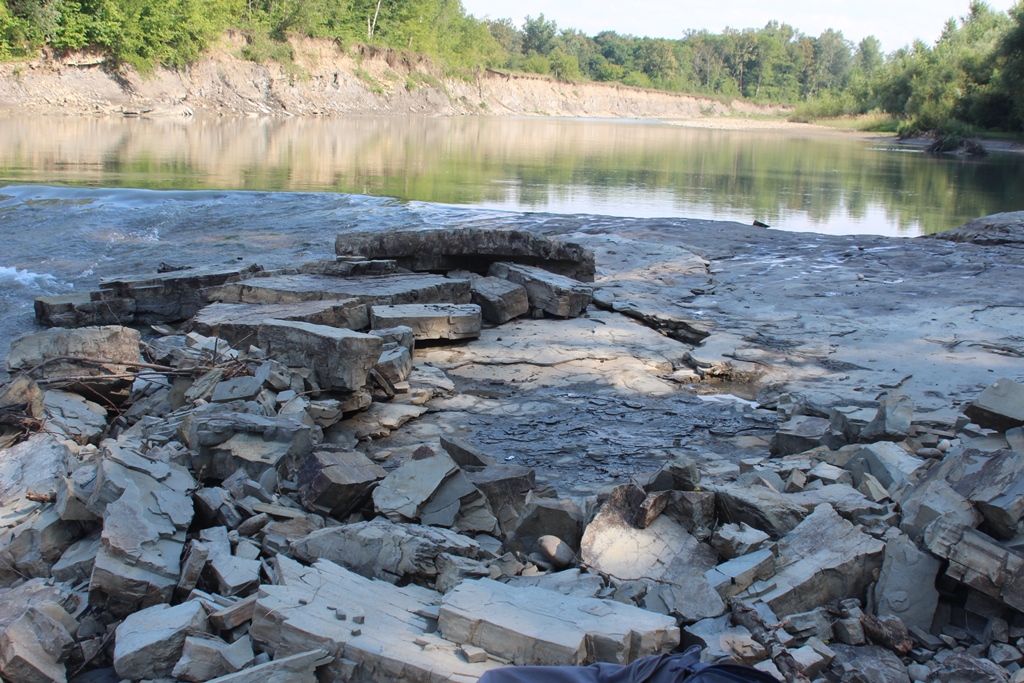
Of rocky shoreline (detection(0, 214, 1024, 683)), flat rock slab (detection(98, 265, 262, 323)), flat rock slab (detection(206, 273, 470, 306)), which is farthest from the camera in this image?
flat rock slab (detection(98, 265, 262, 323))

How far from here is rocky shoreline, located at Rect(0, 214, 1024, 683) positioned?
2254 millimetres

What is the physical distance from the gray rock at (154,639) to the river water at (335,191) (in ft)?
15.0

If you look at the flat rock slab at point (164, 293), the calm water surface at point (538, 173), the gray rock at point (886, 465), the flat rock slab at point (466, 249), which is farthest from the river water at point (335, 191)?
the gray rock at point (886, 465)

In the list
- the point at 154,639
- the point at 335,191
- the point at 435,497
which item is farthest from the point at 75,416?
the point at 335,191

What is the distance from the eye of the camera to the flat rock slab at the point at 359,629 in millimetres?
2111

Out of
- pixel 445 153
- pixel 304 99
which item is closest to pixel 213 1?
pixel 304 99

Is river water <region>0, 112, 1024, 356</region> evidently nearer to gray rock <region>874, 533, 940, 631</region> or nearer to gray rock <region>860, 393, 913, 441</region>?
gray rock <region>860, 393, 913, 441</region>

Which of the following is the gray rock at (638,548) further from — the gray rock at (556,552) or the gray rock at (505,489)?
the gray rock at (505,489)

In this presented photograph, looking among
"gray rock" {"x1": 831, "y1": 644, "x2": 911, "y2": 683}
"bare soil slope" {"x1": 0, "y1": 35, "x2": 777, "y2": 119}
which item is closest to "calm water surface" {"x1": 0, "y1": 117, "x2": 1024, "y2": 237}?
"bare soil slope" {"x1": 0, "y1": 35, "x2": 777, "y2": 119}

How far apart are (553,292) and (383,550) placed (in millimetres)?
3660

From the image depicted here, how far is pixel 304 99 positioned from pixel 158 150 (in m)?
25.7

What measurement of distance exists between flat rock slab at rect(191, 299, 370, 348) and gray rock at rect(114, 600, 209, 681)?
8.94ft

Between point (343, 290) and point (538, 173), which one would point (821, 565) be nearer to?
point (343, 290)

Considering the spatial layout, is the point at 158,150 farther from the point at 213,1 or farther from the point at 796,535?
the point at 213,1
